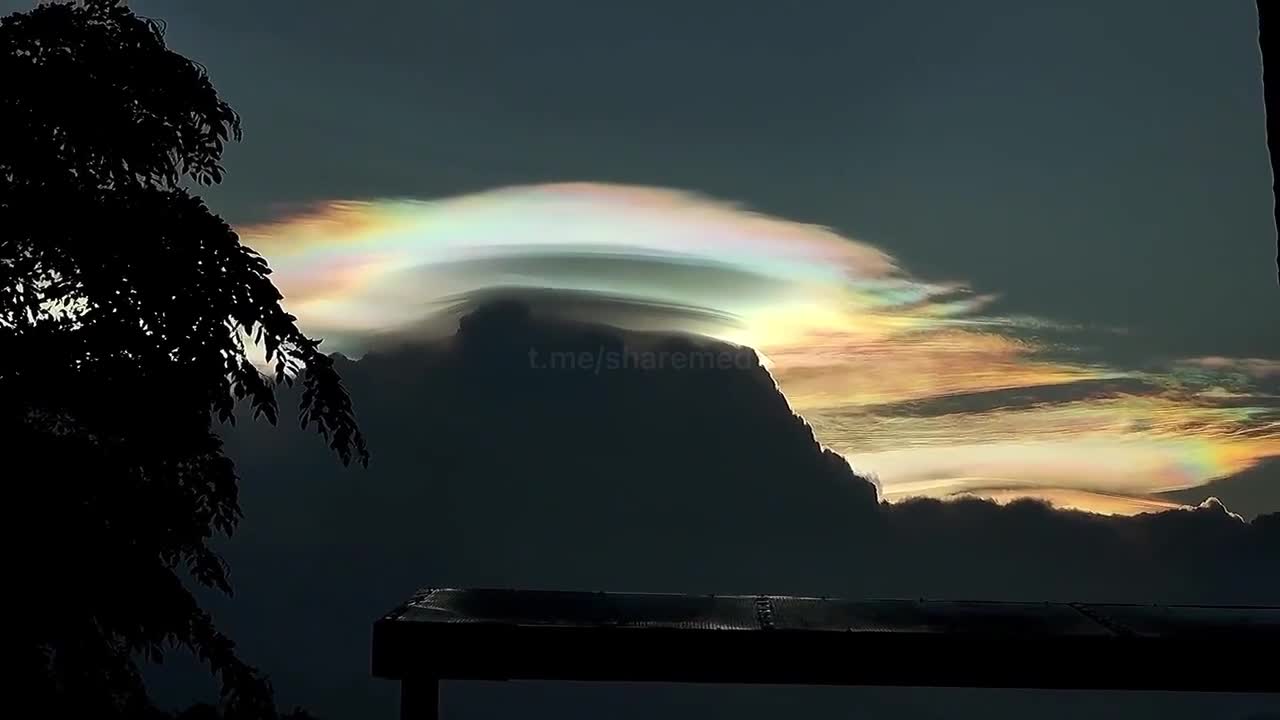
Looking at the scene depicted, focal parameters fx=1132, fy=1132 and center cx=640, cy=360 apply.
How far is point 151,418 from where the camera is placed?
12.8 m

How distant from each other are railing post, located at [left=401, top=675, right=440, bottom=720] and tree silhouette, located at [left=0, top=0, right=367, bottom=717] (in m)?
5.41

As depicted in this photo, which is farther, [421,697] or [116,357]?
[116,357]

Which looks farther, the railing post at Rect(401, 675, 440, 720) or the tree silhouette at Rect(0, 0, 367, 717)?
the tree silhouette at Rect(0, 0, 367, 717)

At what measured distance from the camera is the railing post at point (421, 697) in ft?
24.4

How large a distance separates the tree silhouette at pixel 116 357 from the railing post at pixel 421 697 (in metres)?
5.41

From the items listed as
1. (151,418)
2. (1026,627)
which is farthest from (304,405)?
(1026,627)

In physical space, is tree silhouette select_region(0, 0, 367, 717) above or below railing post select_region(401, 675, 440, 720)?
above

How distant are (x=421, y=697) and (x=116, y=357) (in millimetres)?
7673

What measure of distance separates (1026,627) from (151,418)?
31.5ft

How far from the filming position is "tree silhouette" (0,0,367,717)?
502 inches

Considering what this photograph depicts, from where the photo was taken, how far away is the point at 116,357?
13.1 meters

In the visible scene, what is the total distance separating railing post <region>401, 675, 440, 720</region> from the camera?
7.45m

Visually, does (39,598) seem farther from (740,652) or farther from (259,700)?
(740,652)

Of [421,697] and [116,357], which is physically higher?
[116,357]
